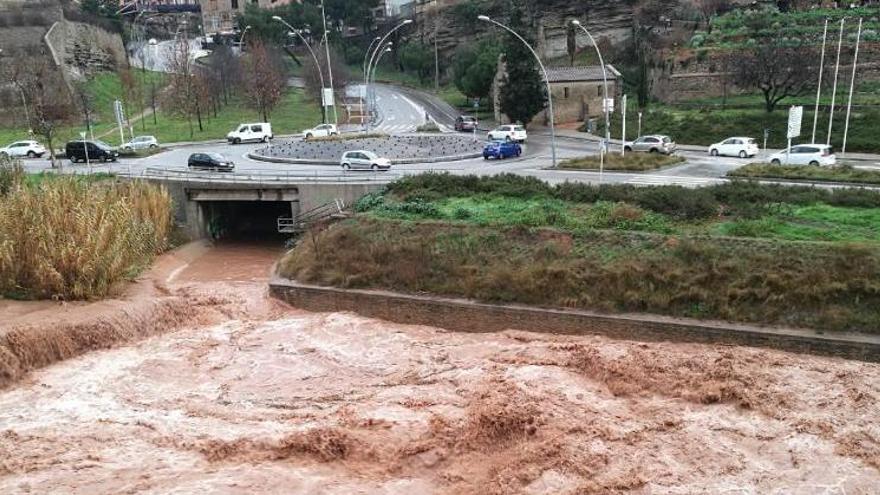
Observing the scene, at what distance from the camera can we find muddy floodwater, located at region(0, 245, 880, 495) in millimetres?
13398

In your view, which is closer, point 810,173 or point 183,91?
point 810,173

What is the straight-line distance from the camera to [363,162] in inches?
1486

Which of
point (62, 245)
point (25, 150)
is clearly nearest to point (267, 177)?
point (62, 245)

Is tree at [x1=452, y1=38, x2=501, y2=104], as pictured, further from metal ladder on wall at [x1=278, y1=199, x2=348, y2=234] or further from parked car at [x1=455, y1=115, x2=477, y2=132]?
metal ladder on wall at [x1=278, y1=199, x2=348, y2=234]

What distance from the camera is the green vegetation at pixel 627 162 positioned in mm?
34688

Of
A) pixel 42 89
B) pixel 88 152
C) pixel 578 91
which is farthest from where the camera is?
pixel 578 91

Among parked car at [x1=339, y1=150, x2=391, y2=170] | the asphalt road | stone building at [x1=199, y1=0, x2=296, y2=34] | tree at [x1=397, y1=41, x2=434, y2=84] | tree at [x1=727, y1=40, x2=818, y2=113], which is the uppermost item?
stone building at [x1=199, y1=0, x2=296, y2=34]

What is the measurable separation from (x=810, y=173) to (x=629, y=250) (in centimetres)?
1411

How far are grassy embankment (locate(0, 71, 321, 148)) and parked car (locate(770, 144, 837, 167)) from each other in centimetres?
4343

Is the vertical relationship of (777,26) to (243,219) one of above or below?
above

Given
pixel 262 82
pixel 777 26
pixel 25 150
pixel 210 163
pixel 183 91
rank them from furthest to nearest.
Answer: pixel 183 91 < pixel 262 82 < pixel 777 26 < pixel 25 150 < pixel 210 163

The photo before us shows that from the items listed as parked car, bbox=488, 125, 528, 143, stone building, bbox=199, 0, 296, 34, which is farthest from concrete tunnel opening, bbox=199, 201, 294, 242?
stone building, bbox=199, 0, 296, 34

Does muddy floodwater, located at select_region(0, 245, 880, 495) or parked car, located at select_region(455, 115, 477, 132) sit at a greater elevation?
parked car, located at select_region(455, 115, 477, 132)

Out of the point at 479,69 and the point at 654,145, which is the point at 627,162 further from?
the point at 479,69
